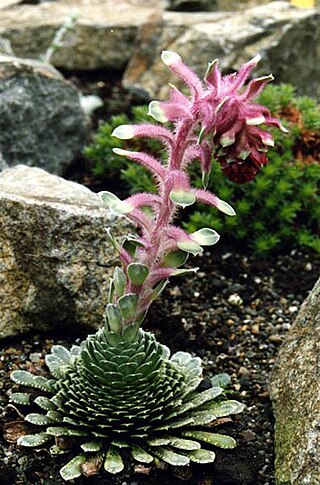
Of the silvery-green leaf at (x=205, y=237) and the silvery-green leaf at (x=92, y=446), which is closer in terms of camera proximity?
the silvery-green leaf at (x=205, y=237)

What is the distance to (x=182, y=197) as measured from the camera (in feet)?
11.0

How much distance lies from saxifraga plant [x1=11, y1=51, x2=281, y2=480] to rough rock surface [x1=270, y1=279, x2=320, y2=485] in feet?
0.86

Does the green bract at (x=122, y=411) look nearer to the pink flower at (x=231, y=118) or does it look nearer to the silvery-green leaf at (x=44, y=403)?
the silvery-green leaf at (x=44, y=403)

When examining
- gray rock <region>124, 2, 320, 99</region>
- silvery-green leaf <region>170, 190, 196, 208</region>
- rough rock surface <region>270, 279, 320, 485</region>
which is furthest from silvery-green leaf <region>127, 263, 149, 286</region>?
gray rock <region>124, 2, 320, 99</region>

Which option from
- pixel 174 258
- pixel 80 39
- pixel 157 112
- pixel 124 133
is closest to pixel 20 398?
pixel 174 258

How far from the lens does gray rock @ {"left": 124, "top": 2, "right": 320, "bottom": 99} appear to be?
8.19 m

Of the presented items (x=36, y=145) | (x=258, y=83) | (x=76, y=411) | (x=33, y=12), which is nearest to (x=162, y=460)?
(x=76, y=411)

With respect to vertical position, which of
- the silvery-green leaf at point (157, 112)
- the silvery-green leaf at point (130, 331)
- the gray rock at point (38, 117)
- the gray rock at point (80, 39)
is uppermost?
the silvery-green leaf at point (157, 112)

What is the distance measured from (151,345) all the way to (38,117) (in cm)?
328

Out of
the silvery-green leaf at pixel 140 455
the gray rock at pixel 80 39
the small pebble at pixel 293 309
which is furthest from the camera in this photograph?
the gray rock at pixel 80 39

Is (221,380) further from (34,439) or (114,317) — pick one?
(34,439)

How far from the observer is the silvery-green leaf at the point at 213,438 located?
3.90 meters

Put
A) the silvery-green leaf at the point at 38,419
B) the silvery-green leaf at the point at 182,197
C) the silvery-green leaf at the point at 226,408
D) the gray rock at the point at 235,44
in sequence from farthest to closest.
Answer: the gray rock at the point at 235,44, the silvery-green leaf at the point at 226,408, the silvery-green leaf at the point at 38,419, the silvery-green leaf at the point at 182,197

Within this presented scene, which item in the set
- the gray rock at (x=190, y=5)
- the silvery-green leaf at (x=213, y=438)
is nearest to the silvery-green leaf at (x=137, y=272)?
the silvery-green leaf at (x=213, y=438)
